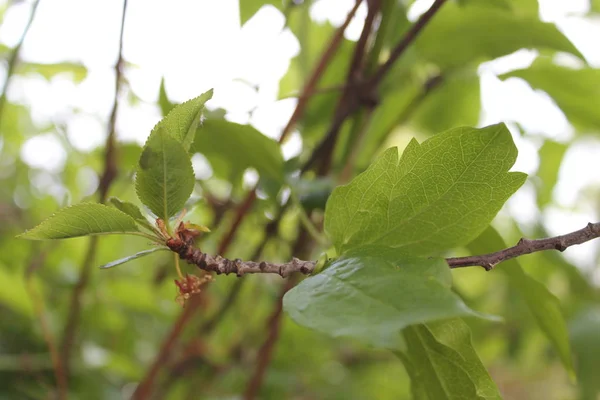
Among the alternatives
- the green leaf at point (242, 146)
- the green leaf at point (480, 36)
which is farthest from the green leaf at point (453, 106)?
the green leaf at point (242, 146)

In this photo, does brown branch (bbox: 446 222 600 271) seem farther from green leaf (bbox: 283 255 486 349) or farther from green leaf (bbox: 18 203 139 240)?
green leaf (bbox: 18 203 139 240)

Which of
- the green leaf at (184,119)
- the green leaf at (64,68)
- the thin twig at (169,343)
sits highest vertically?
the green leaf at (64,68)

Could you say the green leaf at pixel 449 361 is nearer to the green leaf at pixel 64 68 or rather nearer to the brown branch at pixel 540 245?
the brown branch at pixel 540 245

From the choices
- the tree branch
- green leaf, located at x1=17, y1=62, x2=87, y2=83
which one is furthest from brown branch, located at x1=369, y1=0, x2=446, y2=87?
green leaf, located at x1=17, y1=62, x2=87, y2=83

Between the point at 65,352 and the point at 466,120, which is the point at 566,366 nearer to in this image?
the point at 466,120

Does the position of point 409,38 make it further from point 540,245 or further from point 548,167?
point 548,167
